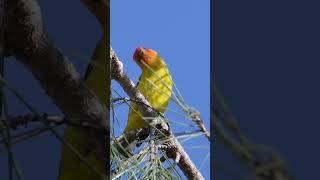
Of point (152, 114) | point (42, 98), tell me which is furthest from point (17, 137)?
point (152, 114)

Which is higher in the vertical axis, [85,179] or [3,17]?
[3,17]

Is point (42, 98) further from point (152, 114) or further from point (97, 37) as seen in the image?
point (152, 114)

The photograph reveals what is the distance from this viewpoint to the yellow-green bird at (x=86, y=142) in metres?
0.56

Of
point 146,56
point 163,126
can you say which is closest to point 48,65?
point 163,126

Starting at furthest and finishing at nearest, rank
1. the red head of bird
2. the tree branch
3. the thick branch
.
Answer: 1. the red head of bird
2. the tree branch
3. the thick branch

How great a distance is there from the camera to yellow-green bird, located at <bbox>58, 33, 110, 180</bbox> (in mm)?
558

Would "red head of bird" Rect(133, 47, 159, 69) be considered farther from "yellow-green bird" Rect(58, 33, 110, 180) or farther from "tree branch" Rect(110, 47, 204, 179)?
"yellow-green bird" Rect(58, 33, 110, 180)

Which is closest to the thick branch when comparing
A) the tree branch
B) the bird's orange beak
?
the tree branch

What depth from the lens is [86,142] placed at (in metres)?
0.54

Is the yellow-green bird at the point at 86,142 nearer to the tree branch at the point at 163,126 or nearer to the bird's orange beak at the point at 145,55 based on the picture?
the tree branch at the point at 163,126

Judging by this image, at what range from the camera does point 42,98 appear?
0.61 meters

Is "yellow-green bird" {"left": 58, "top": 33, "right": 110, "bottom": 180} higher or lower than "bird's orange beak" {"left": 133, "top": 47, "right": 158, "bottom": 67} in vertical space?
lower
